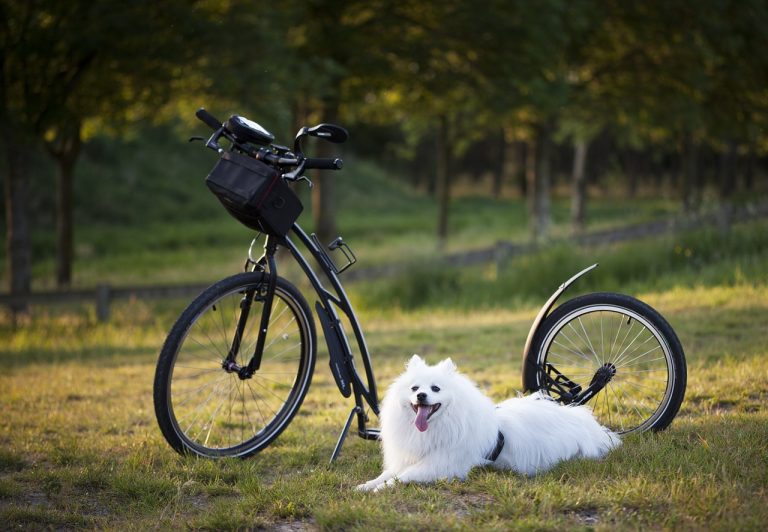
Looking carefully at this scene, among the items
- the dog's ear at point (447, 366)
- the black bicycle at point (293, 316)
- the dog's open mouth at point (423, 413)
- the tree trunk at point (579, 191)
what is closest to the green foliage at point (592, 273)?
the black bicycle at point (293, 316)

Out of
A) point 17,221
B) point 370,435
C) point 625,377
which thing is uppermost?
point 17,221

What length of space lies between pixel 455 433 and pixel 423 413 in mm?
200

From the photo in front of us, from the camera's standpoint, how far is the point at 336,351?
15.1 ft

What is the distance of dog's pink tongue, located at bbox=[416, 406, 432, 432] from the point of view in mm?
3758

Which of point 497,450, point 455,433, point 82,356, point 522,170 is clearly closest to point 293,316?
point 455,433

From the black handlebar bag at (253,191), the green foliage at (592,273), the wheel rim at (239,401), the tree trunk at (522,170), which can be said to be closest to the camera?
the black handlebar bag at (253,191)

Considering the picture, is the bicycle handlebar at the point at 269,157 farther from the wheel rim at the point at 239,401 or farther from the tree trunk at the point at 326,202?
the tree trunk at the point at 326,202

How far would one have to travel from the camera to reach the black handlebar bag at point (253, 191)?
421cm

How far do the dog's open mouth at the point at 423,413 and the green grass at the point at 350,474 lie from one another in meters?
0.29

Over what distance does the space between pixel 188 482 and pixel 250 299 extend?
1.11 meters

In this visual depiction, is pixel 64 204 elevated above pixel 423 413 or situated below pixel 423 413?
above

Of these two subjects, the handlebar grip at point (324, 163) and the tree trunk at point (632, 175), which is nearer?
the handlebar grip at point (324, 163)

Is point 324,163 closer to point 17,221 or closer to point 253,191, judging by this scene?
point 253,191

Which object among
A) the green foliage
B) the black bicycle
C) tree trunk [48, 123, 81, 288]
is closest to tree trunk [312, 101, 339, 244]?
the green foliage
